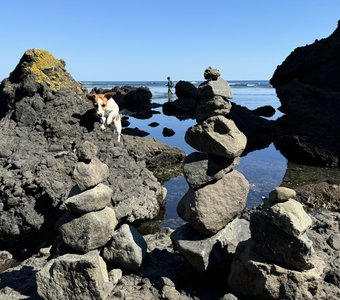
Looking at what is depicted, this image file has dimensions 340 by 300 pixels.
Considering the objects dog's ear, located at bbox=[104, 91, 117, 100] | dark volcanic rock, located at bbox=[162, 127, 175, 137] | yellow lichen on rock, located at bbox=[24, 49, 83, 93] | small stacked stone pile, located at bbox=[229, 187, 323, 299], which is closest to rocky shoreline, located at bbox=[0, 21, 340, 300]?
small stacked stone pile, located at bbox=[229, 187, 323, 299]

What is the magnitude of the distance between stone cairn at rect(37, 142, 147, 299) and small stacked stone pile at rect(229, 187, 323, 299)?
223cm

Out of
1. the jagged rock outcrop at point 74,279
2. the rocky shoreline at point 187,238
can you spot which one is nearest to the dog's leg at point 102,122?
the rocky shoreline at point 187,238

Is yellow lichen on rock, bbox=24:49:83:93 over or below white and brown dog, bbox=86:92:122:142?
over

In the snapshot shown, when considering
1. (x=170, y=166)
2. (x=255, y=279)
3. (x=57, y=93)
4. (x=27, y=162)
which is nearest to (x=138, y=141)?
(x=170, y=166)

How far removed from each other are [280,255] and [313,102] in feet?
77.3

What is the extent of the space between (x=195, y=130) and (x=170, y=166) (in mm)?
12563

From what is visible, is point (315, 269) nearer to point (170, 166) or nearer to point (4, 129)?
point (4, 129)

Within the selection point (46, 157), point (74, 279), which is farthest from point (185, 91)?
point (74, 279)

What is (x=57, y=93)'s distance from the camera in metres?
14.2

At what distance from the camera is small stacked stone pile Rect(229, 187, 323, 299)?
19.1 feet

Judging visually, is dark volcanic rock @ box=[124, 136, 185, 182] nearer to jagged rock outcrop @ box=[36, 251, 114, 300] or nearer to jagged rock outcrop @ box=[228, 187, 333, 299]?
jagged rock outcrop @ box=[36, 251, 114, 300]

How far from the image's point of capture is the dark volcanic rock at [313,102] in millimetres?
20656

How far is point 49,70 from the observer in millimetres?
14719

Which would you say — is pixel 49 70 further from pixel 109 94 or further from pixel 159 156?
pixel 159 156
